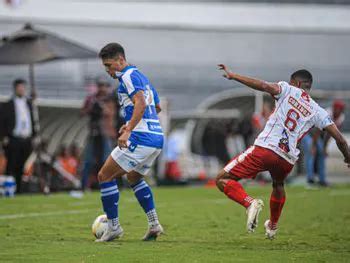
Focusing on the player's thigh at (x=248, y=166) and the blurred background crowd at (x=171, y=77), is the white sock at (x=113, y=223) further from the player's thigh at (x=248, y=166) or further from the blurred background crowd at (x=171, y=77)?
the blurred background crowd at (x=171, y=77)

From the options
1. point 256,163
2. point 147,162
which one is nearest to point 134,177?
point 147,162

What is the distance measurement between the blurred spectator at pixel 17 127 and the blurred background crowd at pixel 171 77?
25mm

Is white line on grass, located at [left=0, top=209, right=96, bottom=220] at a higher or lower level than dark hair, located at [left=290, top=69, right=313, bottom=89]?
lower

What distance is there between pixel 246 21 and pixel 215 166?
13.5m

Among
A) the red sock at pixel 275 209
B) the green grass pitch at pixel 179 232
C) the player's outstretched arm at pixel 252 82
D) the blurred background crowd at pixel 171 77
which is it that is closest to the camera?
the green grass pitch at pixel 179 232

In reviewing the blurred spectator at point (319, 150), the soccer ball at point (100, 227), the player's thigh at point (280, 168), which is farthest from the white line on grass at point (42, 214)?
the blurred spectator at point (319, 150)

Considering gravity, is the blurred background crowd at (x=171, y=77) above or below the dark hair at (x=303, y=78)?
below

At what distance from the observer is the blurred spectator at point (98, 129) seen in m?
20.6

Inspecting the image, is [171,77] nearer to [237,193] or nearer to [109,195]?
[109,195]

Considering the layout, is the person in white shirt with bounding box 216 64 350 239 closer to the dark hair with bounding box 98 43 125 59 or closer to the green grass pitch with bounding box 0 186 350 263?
the green grass pitch with bounding box 0 186 350 263

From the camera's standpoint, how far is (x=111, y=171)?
1130 centimetres

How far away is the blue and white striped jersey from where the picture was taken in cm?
1118

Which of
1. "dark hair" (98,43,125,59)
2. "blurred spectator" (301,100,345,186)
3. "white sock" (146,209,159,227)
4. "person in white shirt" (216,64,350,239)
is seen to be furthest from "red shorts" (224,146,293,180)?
"blurred spectator" (301,100,345,186)

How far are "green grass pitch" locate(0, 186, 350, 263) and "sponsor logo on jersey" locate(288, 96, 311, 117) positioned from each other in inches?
54.9
